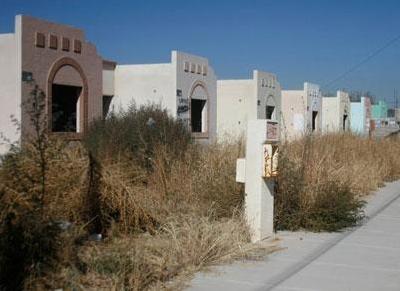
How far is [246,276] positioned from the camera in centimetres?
727

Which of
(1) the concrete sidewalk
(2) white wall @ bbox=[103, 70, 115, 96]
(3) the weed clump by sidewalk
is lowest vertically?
(1) the concrete sidewalk


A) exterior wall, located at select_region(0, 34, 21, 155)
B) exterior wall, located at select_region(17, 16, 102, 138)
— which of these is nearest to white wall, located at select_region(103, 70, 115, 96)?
exterior wall, located at select_region(17, 16, 102, 138)

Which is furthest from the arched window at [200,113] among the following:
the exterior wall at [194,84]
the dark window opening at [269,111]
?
the dark window opening at [269,111]

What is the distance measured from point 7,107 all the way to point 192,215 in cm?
983

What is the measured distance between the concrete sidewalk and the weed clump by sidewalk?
0.38 meters

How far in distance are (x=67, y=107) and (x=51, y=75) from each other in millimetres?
1988

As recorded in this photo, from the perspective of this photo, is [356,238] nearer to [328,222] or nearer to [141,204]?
[328,222]

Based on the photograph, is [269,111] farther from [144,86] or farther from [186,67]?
[144,86]

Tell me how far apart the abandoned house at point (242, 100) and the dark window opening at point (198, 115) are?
120 inches

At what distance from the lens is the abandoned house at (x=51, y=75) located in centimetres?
1686

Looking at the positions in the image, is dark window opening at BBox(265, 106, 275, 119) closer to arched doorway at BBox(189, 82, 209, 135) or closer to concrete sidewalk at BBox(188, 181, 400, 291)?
arched doorway at BBox(189, 82, 209, 135)

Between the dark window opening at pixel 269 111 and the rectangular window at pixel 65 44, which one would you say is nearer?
the rectangular window at pixel 65 44

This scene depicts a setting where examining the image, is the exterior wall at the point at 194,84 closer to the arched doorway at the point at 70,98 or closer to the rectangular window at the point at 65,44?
the arched doorway at the point at 70,98

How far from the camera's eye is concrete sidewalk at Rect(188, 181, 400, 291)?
6945 mm
